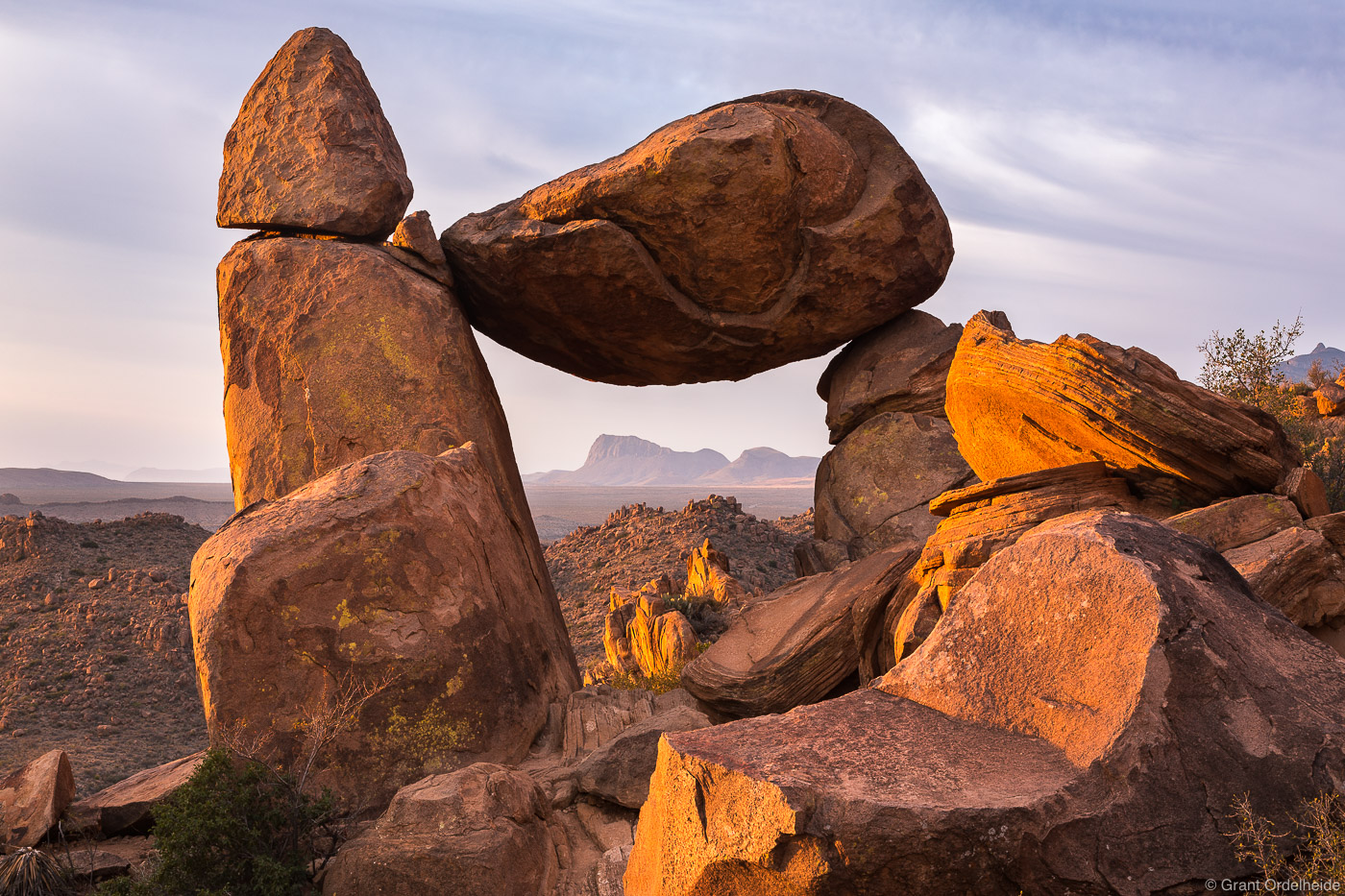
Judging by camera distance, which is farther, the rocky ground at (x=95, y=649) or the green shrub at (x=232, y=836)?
the rocky ground at (x=95, y=649)

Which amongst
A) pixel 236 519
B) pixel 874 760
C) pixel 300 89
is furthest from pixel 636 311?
pixel 874 760

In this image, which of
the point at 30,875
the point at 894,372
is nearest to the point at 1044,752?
the point at 30,875

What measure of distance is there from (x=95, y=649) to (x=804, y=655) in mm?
17348

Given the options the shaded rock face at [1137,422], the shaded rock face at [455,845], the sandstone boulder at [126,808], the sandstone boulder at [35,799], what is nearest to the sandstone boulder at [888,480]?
the shaded rock face at [1137,422]

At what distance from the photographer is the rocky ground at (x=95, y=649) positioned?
603 inches

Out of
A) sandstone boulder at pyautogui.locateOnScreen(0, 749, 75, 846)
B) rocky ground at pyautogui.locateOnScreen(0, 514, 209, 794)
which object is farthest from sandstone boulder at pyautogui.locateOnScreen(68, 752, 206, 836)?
rocky ground at pyautogui.locateOnScreen(0, 514, 209, 794)

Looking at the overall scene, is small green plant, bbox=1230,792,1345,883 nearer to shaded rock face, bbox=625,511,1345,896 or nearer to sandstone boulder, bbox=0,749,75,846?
shaded rock face, bbox=625,511,1345,896

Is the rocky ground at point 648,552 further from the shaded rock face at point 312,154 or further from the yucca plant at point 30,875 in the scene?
the yucca plant at point 30,875

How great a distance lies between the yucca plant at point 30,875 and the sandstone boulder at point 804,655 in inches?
200

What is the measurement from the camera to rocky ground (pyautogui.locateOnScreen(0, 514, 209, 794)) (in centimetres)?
1532

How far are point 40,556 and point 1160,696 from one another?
2618cm

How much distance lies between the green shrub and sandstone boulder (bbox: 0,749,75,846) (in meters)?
1.29

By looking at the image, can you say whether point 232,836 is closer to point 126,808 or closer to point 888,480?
point 126,808

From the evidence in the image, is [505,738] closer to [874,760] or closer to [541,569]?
[541,569]
